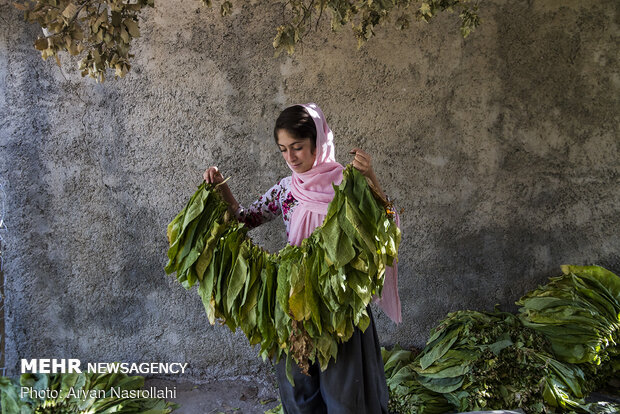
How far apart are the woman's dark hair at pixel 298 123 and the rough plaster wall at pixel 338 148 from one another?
45.8 inches

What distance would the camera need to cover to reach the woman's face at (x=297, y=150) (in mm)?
2229

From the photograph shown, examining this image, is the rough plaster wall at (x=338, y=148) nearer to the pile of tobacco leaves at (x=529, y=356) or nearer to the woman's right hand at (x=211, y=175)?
the pile of tobacco leaves at (x=529, y=356)

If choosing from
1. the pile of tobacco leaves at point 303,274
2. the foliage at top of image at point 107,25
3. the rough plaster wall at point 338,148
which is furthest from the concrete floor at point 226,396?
the foliage at top of image at point 107,25

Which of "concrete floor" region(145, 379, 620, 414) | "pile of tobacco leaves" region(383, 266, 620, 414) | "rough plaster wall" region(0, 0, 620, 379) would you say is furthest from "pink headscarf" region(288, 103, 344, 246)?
"concrete floor" region(145, 379, 620, 414)

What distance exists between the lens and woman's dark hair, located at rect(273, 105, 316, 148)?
87.0 inches

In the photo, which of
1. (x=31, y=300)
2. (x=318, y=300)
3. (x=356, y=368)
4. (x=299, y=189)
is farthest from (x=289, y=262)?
(x=31, y=300)

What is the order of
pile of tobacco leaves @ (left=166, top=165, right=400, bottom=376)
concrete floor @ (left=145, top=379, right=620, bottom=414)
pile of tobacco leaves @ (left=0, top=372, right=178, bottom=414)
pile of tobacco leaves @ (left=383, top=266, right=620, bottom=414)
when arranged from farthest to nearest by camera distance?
concrete floor @ (left=145, top=379, right=620, bottom=414) → pile of tobacco leaves @ (left=0, top=372, right=178, bottom=414) → pile of tobacco leaves @ (left=383, top=266, right=620, bottom=414) → pile of tobacco leaves @ (left=166, top=165, right=400, bottom=376)

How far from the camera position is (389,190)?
345 centimetres

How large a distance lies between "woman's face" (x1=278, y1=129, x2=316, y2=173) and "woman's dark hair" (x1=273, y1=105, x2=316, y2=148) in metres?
0.02

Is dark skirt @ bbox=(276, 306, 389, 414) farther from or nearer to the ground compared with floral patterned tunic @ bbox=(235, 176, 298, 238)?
nearer to the ground

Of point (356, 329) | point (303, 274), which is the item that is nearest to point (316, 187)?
point (303, 274)

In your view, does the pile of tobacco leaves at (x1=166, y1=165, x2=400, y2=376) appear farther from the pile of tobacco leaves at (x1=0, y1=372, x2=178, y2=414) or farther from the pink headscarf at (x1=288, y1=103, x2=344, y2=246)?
the pile of tobacco leaves at (x1=0, y1=372, x2=178, y2=414)

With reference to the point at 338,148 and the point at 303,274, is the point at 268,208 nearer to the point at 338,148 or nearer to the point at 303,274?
the point at 303,274

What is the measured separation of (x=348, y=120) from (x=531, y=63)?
4.01ft
